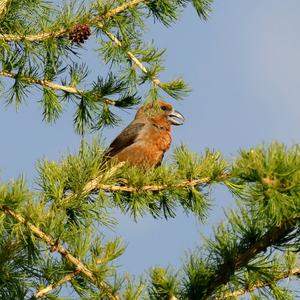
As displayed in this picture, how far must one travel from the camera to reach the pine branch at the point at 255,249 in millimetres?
3037

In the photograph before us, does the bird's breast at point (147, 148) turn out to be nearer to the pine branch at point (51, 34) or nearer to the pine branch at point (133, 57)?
the pine branch at point (133, 57)

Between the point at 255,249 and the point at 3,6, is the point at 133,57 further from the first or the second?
the point at 255,249

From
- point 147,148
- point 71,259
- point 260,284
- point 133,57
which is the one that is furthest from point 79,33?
point 260,284

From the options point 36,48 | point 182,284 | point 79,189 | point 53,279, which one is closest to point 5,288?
point 53,279

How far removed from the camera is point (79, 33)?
477cm

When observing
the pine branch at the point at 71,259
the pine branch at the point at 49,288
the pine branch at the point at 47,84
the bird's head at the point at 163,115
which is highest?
the bird's head at the point at 163,115

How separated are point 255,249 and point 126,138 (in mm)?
3194

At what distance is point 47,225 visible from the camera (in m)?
3.34

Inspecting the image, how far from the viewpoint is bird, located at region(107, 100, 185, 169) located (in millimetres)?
6078

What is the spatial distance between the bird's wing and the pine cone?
1.53 meters

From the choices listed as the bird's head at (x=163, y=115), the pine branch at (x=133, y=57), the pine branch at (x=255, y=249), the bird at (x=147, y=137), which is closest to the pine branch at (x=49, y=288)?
the pine branch at (x=255, y=249)

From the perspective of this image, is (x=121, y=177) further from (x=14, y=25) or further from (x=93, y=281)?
(x=14, y=25)

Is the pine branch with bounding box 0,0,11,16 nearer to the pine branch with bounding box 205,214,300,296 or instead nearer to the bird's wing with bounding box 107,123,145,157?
the bird's wing with bounding box 107,123,145,157

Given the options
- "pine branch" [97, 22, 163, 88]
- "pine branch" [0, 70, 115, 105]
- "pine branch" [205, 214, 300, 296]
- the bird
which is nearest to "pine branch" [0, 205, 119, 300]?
Answer: "pine branch" [205, 214, 300, 296]
